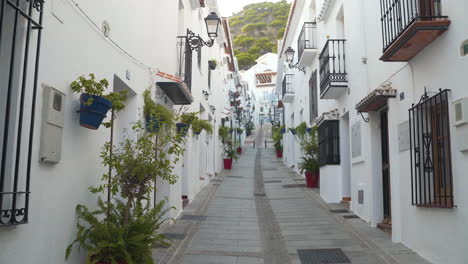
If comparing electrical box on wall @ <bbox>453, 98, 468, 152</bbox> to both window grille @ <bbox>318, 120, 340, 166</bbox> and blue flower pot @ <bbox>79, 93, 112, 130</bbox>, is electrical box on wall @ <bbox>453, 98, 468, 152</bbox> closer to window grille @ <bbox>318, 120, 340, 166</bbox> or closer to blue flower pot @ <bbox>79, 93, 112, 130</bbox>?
blue flower pot @ <bbox>79, 93, 112, 130</bbox>

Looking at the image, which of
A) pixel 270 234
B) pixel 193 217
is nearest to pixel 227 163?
pixel 193 217

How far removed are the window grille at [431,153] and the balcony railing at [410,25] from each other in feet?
2.41

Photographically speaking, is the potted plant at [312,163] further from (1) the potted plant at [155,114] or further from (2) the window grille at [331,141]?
(1) the potted plant at [155,114]

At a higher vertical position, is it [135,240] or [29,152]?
[29,152]

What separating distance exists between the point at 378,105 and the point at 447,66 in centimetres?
283

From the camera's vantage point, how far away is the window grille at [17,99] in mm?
3430

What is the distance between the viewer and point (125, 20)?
21.4 ft

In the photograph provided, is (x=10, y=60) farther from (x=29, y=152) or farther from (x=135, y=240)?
(x=135, y=240)

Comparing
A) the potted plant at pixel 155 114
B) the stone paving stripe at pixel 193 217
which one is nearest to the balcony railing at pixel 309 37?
the stone paving stripe at pixel 193 217

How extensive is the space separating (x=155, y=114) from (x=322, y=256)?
141 inches

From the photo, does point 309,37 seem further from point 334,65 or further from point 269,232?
point 269,232

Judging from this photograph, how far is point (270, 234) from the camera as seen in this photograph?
339 inches

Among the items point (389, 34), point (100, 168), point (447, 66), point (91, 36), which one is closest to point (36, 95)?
point (91, 36)

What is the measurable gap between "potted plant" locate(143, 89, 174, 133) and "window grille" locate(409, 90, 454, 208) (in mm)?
3795
